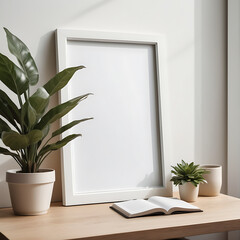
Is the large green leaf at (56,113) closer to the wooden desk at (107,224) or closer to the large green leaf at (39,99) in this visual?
the large green leaf at (39,99)

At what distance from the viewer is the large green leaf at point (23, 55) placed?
1.47 m

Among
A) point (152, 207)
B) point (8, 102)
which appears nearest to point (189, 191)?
point (152, 207)

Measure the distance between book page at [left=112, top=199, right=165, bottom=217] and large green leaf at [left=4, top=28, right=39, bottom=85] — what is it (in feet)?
1.94

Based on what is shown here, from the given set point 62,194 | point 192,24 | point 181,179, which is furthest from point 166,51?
point 62,194

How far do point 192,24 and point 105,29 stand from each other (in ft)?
1.53

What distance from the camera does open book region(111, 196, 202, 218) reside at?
1538 mm

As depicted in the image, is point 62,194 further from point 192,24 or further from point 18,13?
point 192,24

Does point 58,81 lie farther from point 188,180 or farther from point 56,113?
point 188,180

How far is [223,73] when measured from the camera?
Answer: 2.14 meters

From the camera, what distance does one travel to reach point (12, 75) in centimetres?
145

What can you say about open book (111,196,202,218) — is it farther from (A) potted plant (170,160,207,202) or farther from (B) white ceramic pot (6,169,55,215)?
(B) white ceramic pot (6,169,55,215)

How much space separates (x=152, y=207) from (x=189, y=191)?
28cm

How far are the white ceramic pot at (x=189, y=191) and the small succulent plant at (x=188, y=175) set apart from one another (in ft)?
0.06

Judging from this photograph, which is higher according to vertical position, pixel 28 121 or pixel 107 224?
pixel 28 121
